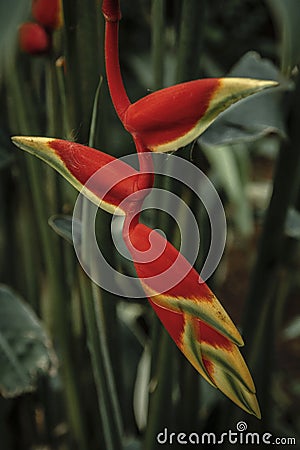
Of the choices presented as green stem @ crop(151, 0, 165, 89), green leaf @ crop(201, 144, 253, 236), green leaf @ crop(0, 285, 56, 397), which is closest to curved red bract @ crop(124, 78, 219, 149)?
green stem @ crop(151, 0, 165, 89)

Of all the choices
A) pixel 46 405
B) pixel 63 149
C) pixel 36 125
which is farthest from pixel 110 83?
pixel 46 405

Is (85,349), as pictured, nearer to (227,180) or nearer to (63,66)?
(63,66)

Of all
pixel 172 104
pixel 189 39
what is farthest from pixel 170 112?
pixel 189 39

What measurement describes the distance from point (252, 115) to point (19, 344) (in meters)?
0.18

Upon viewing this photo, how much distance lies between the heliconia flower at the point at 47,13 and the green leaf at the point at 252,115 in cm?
8

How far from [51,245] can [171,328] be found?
179mm

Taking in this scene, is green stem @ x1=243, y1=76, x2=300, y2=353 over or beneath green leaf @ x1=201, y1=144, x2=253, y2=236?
over

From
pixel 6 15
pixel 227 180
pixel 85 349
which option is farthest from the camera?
pixel 227 180

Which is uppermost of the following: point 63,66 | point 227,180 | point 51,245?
point 63,66

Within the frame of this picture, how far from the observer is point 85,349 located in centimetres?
41

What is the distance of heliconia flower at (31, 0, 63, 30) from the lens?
30cm

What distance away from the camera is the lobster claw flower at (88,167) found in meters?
0.20

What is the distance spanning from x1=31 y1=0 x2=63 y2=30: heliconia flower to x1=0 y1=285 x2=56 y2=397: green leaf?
156mm

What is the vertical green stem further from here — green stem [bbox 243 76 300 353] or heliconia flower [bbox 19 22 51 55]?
heliconia flower [bbox 19 22 51 55]
